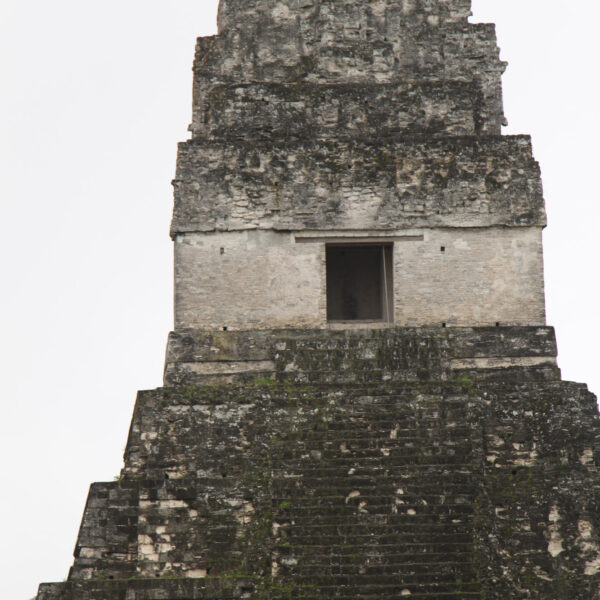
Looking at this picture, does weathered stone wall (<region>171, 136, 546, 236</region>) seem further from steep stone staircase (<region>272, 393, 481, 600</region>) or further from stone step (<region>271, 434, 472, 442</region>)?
stone step (<region>271, 434, 472, 442</region>)

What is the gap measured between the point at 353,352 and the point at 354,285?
3.33m

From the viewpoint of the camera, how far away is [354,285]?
1845 centimetres

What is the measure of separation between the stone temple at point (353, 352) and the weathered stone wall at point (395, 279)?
2 cm

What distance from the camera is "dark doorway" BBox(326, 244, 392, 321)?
1825 cm

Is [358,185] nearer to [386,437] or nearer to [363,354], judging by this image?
[363,354]

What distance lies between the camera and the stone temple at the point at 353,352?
1336cm

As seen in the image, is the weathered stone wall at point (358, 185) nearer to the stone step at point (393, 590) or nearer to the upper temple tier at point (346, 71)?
the upper temple tier at point (346, 71)

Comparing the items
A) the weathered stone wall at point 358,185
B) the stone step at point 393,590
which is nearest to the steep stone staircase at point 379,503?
the stone step at point 393,590

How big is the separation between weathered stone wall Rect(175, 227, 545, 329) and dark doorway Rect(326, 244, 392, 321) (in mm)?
1738

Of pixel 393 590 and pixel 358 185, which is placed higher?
pixel 358 185

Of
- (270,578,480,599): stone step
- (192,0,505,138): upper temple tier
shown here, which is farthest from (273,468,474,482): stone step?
(192,0,505,138): upper temple tier

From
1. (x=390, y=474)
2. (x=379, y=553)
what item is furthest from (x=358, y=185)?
(x=379, y=553)

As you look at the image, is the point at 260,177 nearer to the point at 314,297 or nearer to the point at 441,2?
the point at 314,297

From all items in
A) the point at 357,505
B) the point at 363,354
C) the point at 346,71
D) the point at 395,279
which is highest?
the point at 346,71
